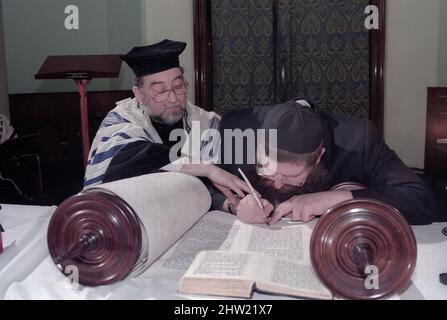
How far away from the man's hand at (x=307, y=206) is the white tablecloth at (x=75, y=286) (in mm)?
312

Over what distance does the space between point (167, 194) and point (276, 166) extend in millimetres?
422

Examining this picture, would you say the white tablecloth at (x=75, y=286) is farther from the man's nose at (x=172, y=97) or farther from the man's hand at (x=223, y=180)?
the man's nose at (x=172, y=97)

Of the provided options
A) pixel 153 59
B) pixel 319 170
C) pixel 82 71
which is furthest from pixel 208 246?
pixel 82 71

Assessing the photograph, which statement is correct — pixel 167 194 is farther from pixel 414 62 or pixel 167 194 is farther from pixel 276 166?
pixel 414 62

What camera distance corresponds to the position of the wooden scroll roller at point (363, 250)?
115cm

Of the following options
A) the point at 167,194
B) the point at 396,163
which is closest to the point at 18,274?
the point at 167,194

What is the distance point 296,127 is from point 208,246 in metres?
0.59

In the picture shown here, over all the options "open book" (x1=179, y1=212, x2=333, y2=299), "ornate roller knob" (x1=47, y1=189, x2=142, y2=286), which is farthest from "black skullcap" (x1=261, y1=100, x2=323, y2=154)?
"ornate roller knob" (x1=47, y1=189, x2=142, y2=286)

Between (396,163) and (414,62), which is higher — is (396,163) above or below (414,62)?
below

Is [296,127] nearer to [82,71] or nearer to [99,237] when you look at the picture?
[99,237]

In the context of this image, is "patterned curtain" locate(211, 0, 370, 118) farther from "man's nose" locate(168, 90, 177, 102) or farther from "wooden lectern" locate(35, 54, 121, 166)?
"man's nose" locate(168, 90, 177, 102)

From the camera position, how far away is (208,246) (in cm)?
153

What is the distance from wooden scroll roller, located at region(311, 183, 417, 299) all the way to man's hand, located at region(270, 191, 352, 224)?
0.53m
